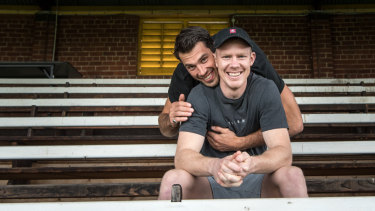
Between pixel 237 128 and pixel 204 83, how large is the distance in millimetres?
222

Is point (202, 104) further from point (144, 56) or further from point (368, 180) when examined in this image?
point (144, 56)

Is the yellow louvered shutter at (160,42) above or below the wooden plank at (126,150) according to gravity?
above

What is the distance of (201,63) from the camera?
4.06 ft

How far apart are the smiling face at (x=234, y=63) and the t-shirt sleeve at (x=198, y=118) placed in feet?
0.34

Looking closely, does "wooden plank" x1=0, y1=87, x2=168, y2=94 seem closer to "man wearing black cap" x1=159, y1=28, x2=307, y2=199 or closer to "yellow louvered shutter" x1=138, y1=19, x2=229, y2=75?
"yellow louvered shutter" x1=138, y1=19, x2=229, y2=75

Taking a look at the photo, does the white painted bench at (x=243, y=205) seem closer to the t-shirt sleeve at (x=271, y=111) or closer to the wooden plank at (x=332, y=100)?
the t-shirt sleeve at (x=271, y=111)

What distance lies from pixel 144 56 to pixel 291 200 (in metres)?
3.47

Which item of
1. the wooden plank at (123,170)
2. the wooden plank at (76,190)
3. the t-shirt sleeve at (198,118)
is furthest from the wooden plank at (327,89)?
the wooden plank at (76,190)

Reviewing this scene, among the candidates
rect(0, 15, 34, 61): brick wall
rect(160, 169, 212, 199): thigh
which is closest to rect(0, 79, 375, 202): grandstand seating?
rect(160, 169, 212, 199): thigh

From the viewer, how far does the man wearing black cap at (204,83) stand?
1.10 metres

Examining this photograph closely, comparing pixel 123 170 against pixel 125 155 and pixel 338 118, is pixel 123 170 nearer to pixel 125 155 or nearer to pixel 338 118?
pixel 125 155

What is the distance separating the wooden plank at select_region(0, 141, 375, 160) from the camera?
1693mm

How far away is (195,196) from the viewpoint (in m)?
1.04

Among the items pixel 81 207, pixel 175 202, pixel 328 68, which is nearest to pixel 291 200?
pixel 175 202
